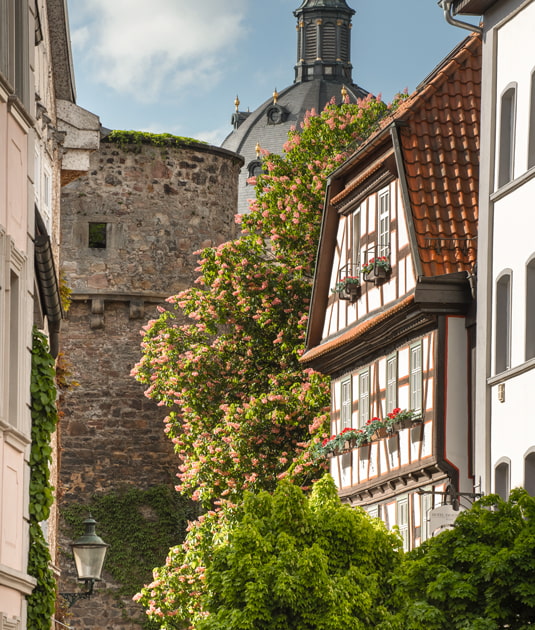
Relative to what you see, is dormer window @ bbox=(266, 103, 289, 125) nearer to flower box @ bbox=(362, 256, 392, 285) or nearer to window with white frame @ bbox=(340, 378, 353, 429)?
window with white frame @ bbox=(340, 378, 353, 429)

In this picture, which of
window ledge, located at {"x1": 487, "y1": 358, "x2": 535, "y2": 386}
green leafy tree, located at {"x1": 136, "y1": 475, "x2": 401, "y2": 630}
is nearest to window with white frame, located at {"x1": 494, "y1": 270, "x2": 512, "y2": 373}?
window ledge, located at {"x1": 487, "y1": 358, "x2": 535, "y2": 386}

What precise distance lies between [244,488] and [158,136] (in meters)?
12.5

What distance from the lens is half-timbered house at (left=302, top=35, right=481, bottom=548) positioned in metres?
23.6

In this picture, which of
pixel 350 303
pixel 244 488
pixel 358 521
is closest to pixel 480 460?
pixel 358 521

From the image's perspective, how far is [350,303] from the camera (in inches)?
1071

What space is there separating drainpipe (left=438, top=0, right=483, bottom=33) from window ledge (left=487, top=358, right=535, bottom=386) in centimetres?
482

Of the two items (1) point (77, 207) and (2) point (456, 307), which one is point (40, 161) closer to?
(2) point (456, 307)

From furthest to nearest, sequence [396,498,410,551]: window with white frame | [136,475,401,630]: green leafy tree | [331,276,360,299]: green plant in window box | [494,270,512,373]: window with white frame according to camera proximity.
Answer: [331,276,360,299]: green plant in window box, [396,498,410,551]: window with white frame, [494,270,512,373]: window with white frame, [136,475,401,630]: green leafy tree

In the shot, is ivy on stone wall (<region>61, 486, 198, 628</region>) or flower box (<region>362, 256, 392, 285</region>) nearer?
flower box (<region>362, 256, 392, 285</region>)

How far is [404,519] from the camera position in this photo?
2492cm

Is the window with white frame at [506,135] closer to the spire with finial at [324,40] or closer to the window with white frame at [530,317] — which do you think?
the window with white frame at [530,317]

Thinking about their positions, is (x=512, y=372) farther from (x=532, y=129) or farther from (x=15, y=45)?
(x=15, y=45)

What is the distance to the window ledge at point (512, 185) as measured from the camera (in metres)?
20.1

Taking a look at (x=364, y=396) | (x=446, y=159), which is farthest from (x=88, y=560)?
(x=446, y=159)
